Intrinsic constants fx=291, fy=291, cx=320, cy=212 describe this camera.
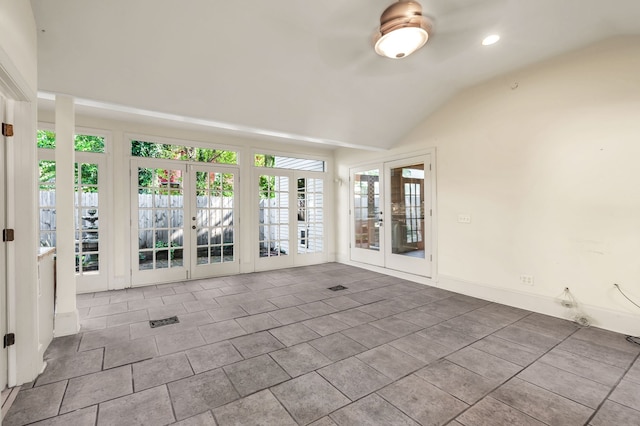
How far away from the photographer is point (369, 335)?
2.89 meters

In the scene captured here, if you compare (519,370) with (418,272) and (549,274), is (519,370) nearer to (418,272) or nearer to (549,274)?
(549,274)

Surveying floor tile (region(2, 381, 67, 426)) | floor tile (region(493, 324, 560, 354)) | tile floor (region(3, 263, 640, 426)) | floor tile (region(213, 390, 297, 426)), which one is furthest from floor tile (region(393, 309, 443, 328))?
floor tile (region(2, 381, 67, 426))

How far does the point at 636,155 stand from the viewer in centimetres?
282

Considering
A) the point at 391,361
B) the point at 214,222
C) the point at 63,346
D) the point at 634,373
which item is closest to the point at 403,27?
the point at 391,361

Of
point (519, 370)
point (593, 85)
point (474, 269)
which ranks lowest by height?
point (519, 370)

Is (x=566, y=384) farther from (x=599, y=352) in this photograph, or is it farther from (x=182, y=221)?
(x=182, y=221)

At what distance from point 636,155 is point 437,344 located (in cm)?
265

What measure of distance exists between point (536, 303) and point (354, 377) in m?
2.68

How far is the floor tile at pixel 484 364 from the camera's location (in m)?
2.21

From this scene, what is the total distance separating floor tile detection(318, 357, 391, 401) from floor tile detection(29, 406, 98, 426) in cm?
146

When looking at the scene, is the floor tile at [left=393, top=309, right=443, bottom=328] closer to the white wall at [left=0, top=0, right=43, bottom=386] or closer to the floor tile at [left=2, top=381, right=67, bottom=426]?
the floor tile at [left=2, top=381, right=67, bottom=426]

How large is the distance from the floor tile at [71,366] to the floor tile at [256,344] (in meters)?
1.09

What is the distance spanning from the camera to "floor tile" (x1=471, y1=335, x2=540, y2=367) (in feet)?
7.97

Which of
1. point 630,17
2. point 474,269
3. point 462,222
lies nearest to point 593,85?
point 630,17
